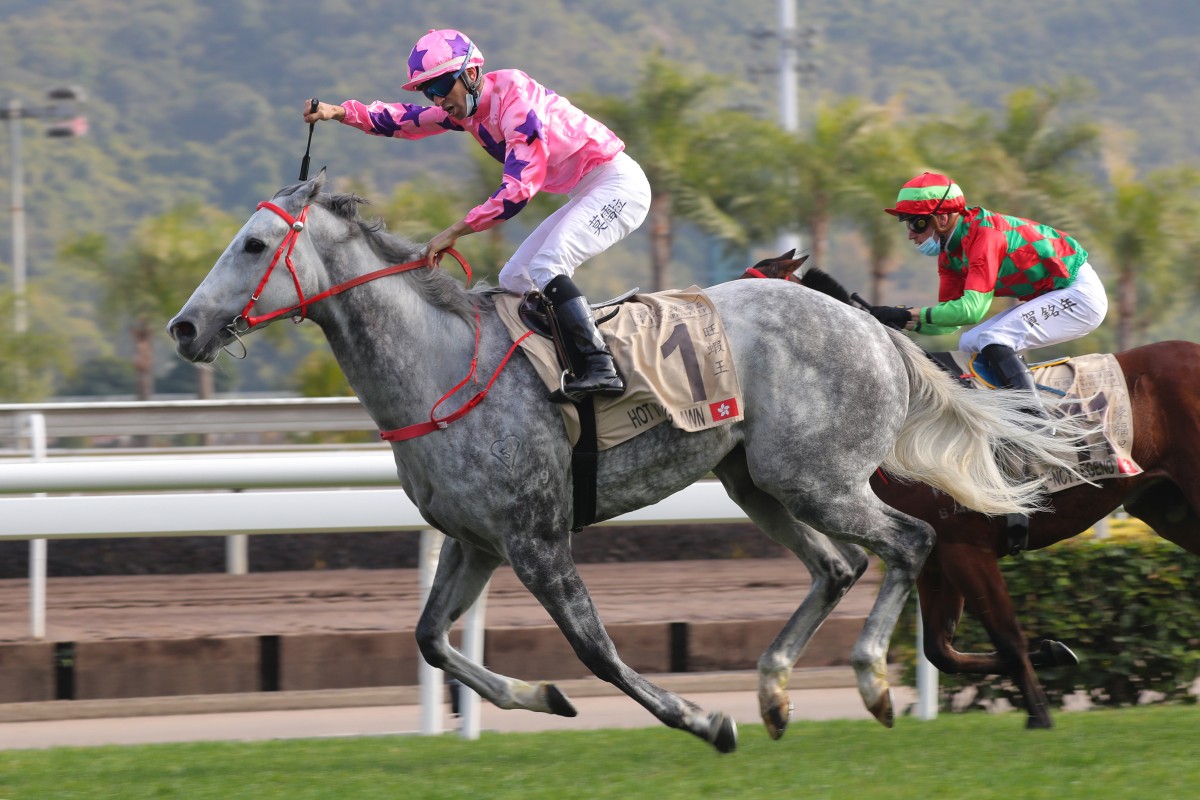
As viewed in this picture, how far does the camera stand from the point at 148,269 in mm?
26625

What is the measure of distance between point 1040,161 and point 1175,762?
22612 mm

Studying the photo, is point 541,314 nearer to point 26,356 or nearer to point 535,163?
point 535,163

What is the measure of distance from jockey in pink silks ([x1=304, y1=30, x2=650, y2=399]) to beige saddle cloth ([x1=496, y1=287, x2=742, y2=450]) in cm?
8

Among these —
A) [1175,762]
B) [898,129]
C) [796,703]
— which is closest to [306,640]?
[796,703]

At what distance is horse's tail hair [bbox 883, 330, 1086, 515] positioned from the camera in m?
5.00

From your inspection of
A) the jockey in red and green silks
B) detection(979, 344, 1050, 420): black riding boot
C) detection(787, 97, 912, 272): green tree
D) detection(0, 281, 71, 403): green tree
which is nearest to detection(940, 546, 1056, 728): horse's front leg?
detection(979, 344, 1050, 420): black riding boot

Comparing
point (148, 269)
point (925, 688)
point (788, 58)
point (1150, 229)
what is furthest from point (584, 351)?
point (148, 269)

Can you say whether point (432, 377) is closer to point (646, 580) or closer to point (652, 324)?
point (652, 324)

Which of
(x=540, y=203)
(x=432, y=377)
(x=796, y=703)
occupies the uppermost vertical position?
(x=540, y=203)

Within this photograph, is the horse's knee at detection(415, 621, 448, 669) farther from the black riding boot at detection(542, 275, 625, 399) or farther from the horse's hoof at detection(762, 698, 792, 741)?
the horse's hoof at detection(762, 698, 792, 741)

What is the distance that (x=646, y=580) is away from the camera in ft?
28.7

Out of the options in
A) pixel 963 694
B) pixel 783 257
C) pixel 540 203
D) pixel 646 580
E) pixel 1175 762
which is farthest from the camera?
pixel 540 203

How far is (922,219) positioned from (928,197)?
0.11 metres

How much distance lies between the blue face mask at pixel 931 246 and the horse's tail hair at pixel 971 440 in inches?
20.8
